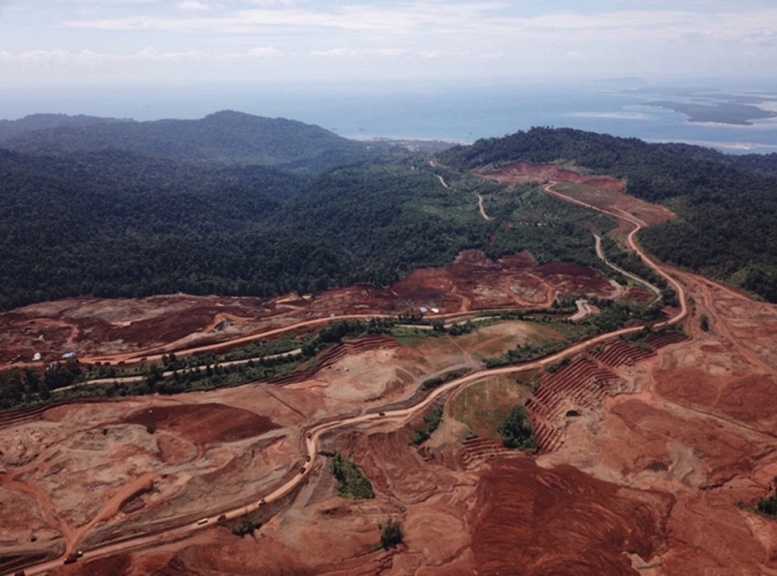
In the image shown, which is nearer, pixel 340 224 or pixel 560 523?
pixel 560 523

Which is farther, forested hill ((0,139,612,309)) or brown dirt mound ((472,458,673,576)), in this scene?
forested hill ((0,139,612,309))

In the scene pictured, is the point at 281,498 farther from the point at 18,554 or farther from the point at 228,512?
the point at 18,554

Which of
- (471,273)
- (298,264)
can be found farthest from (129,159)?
(471,273)

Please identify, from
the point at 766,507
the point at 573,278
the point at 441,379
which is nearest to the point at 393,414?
the point at 441,379

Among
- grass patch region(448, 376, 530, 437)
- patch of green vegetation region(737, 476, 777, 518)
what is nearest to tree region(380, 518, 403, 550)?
grass patch region(448, 376, 530, 437)

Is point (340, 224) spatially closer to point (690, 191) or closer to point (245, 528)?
point (690, 191)

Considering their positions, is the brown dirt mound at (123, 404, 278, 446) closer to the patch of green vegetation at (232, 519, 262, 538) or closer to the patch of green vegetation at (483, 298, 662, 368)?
the patch of green vegetation at (232, 519, 262, 538)

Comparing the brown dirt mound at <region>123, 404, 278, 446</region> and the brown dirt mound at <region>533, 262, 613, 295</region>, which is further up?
the brown dirt mound at <region>533, 262, 613, 295</region>
